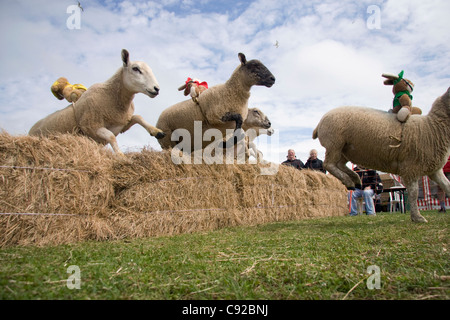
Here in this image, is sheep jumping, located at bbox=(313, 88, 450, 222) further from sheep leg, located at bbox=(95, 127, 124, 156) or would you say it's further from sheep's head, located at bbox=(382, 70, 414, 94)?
sheep leg, located at bbox=(95, 127, 124, 156)

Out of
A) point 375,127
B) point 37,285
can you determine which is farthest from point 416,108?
point 37,285

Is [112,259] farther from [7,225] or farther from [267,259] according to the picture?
[7,225]

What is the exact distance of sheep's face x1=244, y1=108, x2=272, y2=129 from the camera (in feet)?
31.1

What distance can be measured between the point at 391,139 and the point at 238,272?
4.20 m

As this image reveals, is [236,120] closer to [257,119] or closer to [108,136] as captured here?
[108,136]

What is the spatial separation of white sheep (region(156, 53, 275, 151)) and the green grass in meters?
3.06

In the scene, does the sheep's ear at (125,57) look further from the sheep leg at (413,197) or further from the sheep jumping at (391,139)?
the sheep leg at (413,197)

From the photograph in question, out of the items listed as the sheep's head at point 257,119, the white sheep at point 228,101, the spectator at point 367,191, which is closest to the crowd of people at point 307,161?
the spectator at point 367,191

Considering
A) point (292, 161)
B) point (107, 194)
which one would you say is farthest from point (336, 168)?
point (292, 161)

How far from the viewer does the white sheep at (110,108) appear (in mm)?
5316

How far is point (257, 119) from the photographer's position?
9469mm

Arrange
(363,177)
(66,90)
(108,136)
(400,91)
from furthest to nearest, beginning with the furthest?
(363,177)
(66,90)
(400,91)
(108,136)

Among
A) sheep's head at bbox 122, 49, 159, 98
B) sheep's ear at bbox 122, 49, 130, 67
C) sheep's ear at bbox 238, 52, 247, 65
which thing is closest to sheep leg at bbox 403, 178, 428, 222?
sheep's ear at bbox 238, 52, 247, 65
